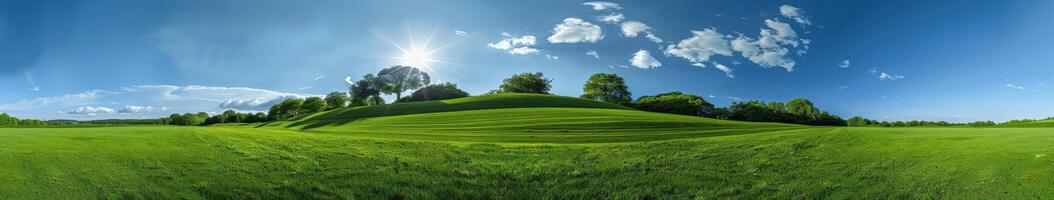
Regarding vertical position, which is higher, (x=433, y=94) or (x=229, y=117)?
(x=433, y=94)

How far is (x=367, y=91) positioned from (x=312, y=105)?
424 inches

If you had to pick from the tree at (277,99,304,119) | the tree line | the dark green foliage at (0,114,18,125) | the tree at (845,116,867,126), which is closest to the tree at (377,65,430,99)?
the tree line

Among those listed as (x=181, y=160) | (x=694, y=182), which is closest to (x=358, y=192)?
(x=181, y=160)

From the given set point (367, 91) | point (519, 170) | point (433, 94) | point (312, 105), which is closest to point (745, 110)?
point (433, 94)

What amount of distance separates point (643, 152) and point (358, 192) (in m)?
8.93

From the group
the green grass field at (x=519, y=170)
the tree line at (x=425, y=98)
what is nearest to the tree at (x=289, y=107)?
the tree line at (x=425, y=98)

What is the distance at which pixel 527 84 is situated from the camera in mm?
114625

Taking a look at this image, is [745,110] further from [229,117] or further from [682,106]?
[229,117]

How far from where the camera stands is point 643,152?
1560cm

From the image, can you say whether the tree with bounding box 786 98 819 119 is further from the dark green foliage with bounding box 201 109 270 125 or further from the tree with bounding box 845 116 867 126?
the dark green foliage with bounding box 201 109 270 125

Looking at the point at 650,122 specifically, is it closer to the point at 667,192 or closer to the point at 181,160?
the point at 667,192

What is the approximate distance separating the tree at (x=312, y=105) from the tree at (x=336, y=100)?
4186 mm

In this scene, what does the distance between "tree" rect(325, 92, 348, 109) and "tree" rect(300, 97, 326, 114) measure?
13.7ft

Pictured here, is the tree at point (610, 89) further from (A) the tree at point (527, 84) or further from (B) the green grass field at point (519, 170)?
(B) the green grass field at point (519, 170)
